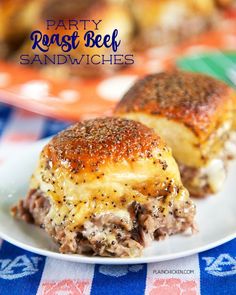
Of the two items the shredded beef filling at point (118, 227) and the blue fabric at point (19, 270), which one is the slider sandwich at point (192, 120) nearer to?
the shredded beef filling at point (118, 227)

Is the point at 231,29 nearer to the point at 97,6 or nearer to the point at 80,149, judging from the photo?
the point at 97,6

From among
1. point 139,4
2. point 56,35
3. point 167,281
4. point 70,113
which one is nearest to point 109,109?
point 70,113

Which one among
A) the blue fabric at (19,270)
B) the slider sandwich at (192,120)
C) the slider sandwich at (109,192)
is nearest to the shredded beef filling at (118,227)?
the slider sandwich at (109,192)

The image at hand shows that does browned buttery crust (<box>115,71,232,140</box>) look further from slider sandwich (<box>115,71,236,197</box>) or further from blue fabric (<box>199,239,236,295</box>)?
Answer: blue fabric (<box>199,239,236,295</box>)

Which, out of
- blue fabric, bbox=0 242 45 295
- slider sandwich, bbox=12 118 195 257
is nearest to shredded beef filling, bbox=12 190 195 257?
slider sandwich, bbox=12 118 195 257

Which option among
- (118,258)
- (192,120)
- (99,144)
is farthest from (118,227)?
(192,120)

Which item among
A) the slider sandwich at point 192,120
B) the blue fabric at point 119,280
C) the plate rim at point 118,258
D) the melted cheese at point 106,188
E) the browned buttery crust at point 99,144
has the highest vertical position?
the slider sandwich at point 192,120
